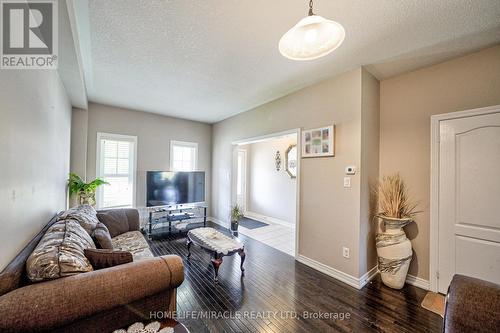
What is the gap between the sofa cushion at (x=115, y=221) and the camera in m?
2.83

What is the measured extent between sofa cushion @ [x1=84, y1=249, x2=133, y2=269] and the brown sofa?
0.23m

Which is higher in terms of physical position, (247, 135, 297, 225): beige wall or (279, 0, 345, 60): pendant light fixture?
(279, 0, 345, 60): pendant light fixture

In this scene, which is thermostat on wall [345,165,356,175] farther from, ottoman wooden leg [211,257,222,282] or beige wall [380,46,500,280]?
ottoman wooden leg [211,257,222,282]

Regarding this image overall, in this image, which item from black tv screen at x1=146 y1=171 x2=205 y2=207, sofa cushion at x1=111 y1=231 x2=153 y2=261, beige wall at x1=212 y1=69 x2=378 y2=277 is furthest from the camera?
black tv screen at x1=146 y1=171 x2=205 y2=207

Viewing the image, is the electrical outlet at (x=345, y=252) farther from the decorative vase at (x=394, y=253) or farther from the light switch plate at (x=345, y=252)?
the decorative vase at (x=394, y=253)

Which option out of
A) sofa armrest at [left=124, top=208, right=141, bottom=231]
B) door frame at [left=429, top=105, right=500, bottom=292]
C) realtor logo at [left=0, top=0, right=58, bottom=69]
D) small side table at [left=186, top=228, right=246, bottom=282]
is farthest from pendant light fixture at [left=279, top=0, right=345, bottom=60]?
sofa armrest at [left=124, top=208, right=141, bottom=231]

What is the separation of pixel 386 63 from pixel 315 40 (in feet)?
5.50

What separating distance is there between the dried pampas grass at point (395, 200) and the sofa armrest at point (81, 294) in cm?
250

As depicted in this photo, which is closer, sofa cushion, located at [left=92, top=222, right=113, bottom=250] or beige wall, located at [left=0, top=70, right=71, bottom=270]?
beige wall, located at [left=0, top=70, right=71, bottom=270]

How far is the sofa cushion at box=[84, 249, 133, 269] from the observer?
138 cm

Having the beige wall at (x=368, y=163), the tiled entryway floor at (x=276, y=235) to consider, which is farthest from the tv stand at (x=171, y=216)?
the beige wall at (x=368, y=163)

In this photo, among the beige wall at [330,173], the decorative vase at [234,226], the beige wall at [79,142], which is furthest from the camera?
the decorative vase at [234,226]

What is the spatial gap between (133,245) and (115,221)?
700mm

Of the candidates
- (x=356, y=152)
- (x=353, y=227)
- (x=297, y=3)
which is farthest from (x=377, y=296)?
(x=297, y=3)
